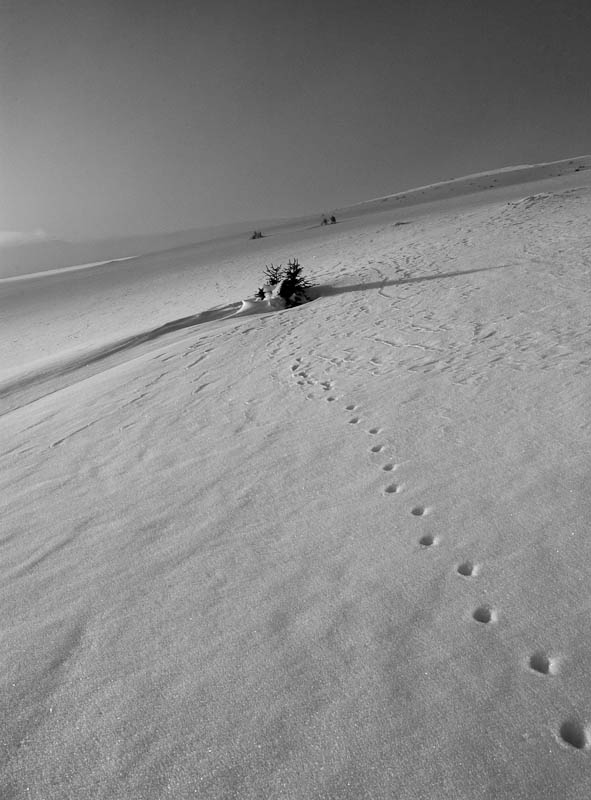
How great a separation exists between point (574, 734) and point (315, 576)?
969mm

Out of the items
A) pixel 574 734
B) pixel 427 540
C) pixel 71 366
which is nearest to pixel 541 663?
pixel 574 734

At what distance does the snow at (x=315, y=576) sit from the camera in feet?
4.45

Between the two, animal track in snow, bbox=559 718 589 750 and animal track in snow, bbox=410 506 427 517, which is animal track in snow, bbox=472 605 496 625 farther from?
animal track in snow, bbox=410 506 427 517

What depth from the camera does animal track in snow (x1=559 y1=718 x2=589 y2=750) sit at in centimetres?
131

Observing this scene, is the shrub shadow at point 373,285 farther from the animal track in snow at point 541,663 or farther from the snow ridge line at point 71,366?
the animal track in snow at point 541,663

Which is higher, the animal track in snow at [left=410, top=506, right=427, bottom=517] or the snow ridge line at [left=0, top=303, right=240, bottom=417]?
the snow ridge line at [left=0, top=303, right=240, bottom=417]

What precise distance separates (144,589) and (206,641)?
1.45 feet

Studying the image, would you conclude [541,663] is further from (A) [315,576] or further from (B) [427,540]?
(A) [315,576]

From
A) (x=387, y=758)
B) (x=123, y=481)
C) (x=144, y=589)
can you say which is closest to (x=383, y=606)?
(x=387, y=758)

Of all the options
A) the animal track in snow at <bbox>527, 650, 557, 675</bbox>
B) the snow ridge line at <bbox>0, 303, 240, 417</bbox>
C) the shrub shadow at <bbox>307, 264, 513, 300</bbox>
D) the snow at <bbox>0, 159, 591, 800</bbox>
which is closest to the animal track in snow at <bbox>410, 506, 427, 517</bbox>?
the snow at <bbox>0, 159, 591, 800</bbox>

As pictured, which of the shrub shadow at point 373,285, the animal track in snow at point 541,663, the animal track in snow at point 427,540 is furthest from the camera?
the shrub shadow at point 373,285

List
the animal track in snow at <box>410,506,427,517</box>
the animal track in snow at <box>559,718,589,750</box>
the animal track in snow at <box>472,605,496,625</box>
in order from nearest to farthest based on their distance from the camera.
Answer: the animal track in snow at <box>559,718,589,750</box>
the animal track in snow at <box>472,605,496,625</box>
the animal track in snow at <box>410,506,427,517</box>

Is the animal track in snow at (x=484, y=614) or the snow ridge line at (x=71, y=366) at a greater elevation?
the snow ridge line at (x=71, y=366)

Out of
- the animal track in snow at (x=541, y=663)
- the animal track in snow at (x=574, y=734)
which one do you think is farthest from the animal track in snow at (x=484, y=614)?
the animal track in snow at (x=574, y=734)
